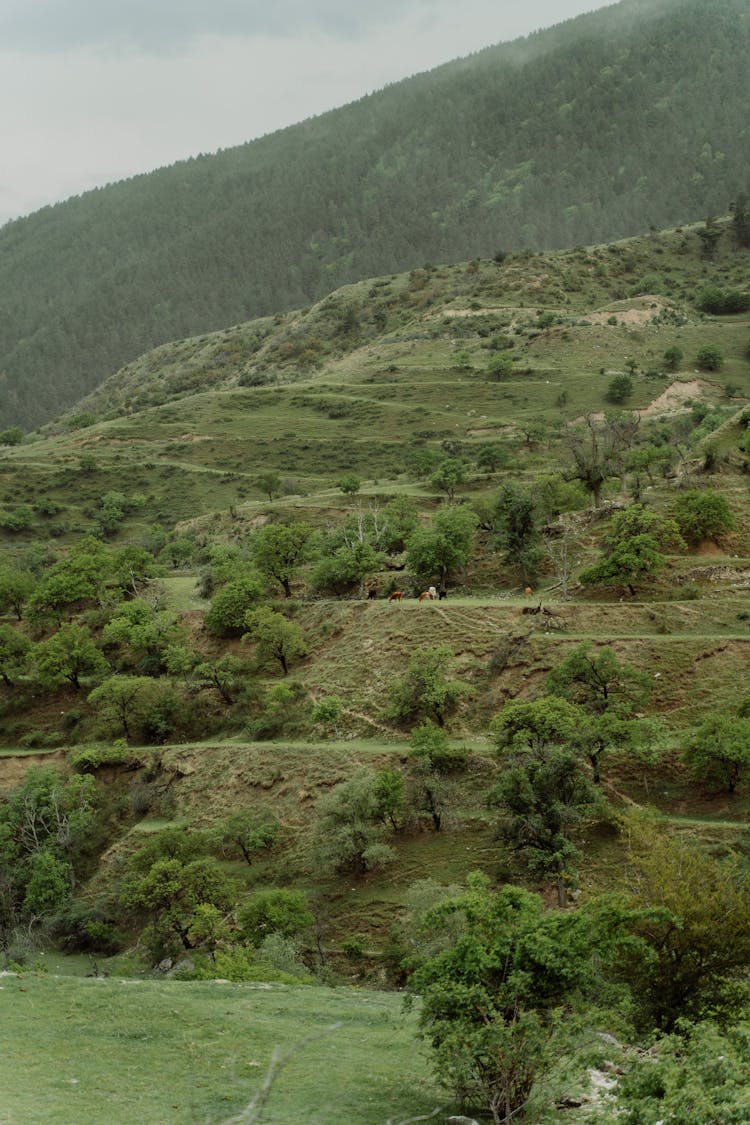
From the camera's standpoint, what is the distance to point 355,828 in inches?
1288

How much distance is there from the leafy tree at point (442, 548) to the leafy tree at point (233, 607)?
7.98 meters

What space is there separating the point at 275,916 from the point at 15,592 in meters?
34.0

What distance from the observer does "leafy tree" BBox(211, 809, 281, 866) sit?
3544 cm

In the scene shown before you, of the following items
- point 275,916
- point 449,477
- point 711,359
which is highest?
point 711,359

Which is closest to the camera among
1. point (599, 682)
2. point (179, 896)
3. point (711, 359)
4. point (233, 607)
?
point (179, 896)

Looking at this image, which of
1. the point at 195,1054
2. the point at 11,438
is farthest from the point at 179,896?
the point at 11,438

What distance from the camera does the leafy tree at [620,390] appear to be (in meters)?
95.5

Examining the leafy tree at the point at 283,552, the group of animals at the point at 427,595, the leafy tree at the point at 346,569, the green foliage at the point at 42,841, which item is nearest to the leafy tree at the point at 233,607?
the leafy tree at the point at 346,569

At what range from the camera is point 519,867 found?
3056 centimetres

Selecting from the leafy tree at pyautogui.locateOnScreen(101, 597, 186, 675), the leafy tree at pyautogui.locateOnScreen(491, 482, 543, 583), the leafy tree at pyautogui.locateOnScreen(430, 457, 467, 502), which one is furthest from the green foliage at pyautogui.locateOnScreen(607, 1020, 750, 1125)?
the leafy tree at pyautogui.locateOnScreen(430, 457, 467, 502)

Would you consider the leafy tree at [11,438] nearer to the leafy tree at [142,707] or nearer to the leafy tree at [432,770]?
the leafy tree at [142,707]

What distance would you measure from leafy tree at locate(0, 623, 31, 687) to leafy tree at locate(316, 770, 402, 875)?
24837 mm

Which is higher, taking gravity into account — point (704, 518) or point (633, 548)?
point (633, 548)

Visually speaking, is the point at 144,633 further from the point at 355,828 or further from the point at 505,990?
the point at 505,990
